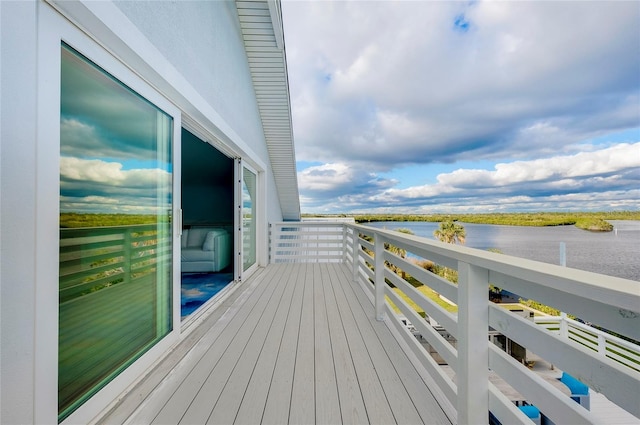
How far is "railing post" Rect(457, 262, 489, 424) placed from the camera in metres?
1.13

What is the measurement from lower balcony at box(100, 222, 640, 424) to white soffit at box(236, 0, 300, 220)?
344 centimetres

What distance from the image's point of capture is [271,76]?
4.69 metres

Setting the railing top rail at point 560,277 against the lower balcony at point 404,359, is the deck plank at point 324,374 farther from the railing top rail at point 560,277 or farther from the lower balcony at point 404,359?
the railing top rail at point 560,277

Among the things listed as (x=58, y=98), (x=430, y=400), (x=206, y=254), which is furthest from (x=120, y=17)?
(x=206, y=254)

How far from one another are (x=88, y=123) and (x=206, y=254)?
147 inches

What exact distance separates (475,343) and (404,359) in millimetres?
977

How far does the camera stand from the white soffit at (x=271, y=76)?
147 inches

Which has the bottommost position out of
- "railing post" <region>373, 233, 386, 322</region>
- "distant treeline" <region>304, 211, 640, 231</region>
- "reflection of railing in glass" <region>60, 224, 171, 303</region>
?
"railing post" <region>373, 233, 386, 322</region>

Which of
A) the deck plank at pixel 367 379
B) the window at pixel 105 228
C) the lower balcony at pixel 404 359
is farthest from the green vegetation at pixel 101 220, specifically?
the deck plank at pixel 367 379

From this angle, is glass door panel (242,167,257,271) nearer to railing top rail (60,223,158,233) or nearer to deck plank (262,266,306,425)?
deck plank (262,266,306,425)

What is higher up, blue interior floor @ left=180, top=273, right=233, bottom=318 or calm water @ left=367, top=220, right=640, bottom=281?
calm water @ left=367, top=220, right=640, bottom=281

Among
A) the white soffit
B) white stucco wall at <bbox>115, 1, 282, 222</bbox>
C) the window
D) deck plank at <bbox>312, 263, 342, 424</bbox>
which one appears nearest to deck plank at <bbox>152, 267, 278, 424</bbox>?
the window

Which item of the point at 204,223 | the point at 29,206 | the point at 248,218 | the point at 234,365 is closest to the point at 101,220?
the point at 29,206

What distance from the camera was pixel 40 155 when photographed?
1062 millimetres
